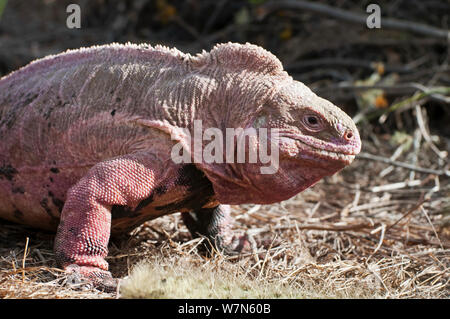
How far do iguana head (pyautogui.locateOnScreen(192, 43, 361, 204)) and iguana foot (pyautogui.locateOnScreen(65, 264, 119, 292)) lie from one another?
3.08 ft

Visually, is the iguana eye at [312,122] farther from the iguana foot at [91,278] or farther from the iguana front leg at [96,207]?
the iguana foot at [91,278]

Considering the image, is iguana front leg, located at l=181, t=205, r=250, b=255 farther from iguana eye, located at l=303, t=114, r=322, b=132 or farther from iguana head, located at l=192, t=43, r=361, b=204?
iguana eye, located at l=303, t=114, r=322, b=132

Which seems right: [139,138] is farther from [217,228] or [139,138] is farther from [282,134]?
[217,228]

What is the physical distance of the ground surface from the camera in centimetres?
407

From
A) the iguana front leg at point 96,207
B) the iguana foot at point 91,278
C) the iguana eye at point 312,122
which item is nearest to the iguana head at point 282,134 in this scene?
the iguana eye at point 312,122

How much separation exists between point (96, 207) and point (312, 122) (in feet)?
4.96

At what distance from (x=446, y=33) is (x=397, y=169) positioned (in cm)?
217

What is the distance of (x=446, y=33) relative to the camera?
8172mm

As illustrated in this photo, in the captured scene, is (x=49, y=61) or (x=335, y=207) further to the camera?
(x=335, y=207)

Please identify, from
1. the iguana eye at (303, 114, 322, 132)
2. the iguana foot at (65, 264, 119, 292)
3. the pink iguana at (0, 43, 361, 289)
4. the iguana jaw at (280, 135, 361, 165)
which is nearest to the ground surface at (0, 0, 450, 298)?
the iguana foot at (65, 264, 119, 292)

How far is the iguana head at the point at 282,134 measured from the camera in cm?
407

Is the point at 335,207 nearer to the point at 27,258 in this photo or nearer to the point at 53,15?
the point at 27,258
